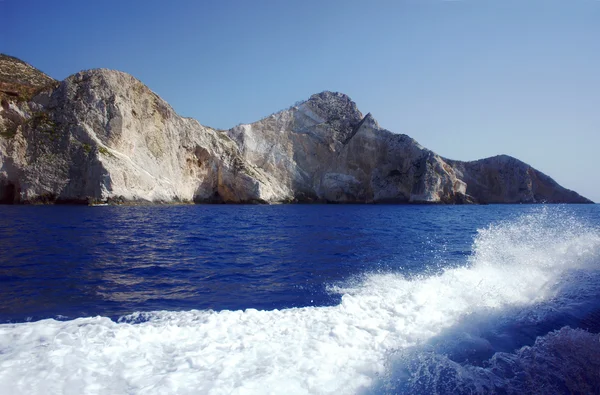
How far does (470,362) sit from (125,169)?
4618 cm

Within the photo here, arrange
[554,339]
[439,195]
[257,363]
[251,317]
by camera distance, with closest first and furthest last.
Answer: [257,363], [554,339], [251,317], [439,195]

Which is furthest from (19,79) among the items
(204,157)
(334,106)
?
(334,106)

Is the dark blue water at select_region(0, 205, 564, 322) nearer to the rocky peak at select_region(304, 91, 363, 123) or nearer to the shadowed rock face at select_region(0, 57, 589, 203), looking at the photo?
the shadowed rock face at select_region(0, 57, 589, 203)

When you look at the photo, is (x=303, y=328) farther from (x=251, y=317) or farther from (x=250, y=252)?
(x=250, y=252)

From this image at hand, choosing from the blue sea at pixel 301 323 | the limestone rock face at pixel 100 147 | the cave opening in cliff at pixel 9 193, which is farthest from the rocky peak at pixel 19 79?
the blue sea at pixel 301 323

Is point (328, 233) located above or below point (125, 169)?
below

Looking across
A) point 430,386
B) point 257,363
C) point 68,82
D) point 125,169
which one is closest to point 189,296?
point 257,363

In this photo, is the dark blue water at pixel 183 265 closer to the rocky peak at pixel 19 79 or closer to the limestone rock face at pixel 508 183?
the rocky peak at pixel 19 79

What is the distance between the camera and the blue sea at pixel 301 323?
4.16m

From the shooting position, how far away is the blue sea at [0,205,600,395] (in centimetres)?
416

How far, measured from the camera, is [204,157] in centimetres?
6112

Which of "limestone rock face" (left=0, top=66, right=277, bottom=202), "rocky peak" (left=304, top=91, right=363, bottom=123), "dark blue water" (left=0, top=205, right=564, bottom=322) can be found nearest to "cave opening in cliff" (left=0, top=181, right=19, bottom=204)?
Result: "limestone rock face" (left=0, top=66, right=277, bottom=202)

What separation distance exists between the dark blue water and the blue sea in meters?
0.07

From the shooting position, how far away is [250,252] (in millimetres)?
13656
